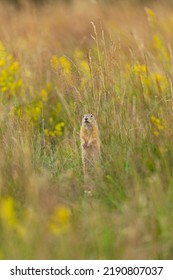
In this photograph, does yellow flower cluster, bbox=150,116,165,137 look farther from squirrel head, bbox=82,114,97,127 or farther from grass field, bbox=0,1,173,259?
squirrel head, bbox=82,114,97,127

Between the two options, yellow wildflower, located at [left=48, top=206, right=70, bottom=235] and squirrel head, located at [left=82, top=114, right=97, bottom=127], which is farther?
squirrel head, located at [left=82, top=114, right=97, bottom=127]

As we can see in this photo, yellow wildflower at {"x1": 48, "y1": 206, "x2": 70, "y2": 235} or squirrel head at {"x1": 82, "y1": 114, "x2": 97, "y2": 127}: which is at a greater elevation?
squirrel head at {"x1": 82, "y1": 114, "x2": 97, "y2": 127}

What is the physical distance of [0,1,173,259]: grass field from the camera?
4.06m

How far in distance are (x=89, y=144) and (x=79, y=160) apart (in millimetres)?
304

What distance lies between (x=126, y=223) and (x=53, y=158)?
178 cm

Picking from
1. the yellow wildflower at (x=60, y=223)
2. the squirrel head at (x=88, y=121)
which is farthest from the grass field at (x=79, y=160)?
the squirrel head at (x=88, y=121)

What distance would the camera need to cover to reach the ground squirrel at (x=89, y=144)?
17.2ft

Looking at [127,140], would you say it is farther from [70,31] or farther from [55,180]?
[70,31]

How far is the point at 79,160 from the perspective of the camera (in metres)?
5.60

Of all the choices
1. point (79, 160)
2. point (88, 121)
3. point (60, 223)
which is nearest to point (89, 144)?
point (88, 121)

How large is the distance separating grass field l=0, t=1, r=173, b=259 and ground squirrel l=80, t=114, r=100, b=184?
82 millimetres

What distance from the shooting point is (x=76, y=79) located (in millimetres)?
5887

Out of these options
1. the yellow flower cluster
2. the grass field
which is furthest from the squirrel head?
the yellow flower cluster
